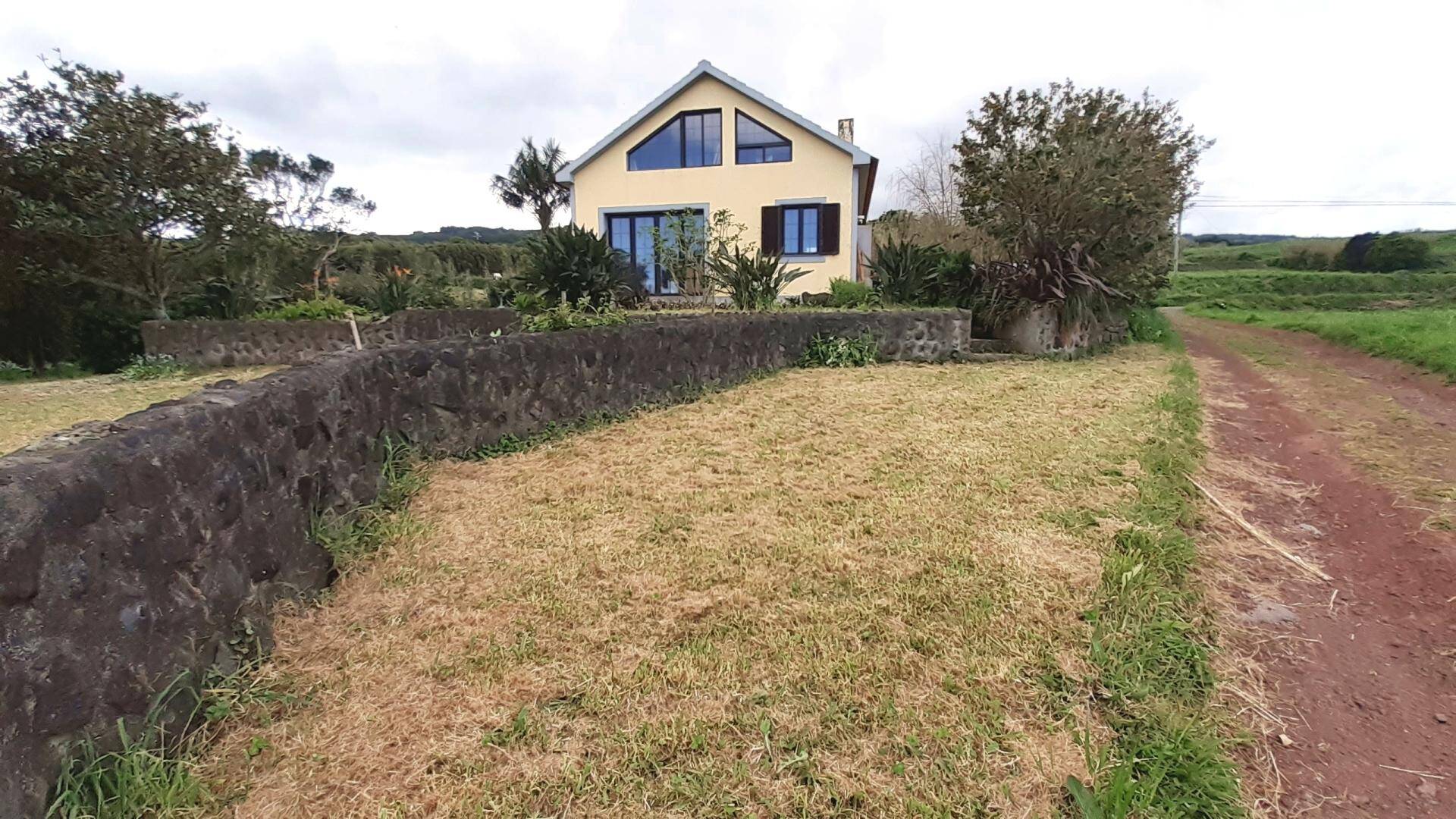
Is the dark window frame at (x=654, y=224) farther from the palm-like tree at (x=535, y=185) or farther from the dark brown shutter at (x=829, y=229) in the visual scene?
the palm-like tree at (x=535, y=185)

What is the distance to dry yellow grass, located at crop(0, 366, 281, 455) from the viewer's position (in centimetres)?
555

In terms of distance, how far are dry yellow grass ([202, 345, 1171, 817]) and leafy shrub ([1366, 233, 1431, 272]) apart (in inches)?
1620

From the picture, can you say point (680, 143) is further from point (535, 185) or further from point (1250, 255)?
point (1250, 255)

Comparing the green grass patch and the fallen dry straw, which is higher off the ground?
the green grass patch

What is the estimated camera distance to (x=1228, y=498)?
3945mm

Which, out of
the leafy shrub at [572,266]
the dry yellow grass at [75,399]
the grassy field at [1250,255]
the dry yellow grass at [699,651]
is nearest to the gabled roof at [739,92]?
the leafy shrub at [572,266]

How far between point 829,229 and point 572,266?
7.35 meters

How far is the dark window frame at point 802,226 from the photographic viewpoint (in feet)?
49.7

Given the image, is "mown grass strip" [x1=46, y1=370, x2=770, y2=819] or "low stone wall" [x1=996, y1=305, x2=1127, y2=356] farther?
"low stone wall" [x1=996, y1=305, x2=1127, y2=356]

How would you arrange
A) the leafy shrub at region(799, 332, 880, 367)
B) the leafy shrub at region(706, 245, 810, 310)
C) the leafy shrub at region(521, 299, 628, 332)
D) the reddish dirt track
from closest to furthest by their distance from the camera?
the reddish dirt track, the leafy shrub at region(521, 299, 628, 332), the leafy shrub at region(799, 332, 880, 367), the leafy shrub at region(706, 245, 810, 310)

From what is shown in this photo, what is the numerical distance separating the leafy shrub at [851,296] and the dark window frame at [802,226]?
2921 mm

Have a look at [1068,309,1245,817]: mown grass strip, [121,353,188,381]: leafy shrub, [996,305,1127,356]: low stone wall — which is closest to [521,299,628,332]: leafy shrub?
[1068,309,1245,817]: mown grass strip

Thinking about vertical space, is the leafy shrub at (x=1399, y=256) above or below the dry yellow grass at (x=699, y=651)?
above

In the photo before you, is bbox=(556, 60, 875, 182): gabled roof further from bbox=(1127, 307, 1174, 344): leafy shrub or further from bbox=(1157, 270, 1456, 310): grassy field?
bbox=(1157, 270, 1456, 310): grassy field
